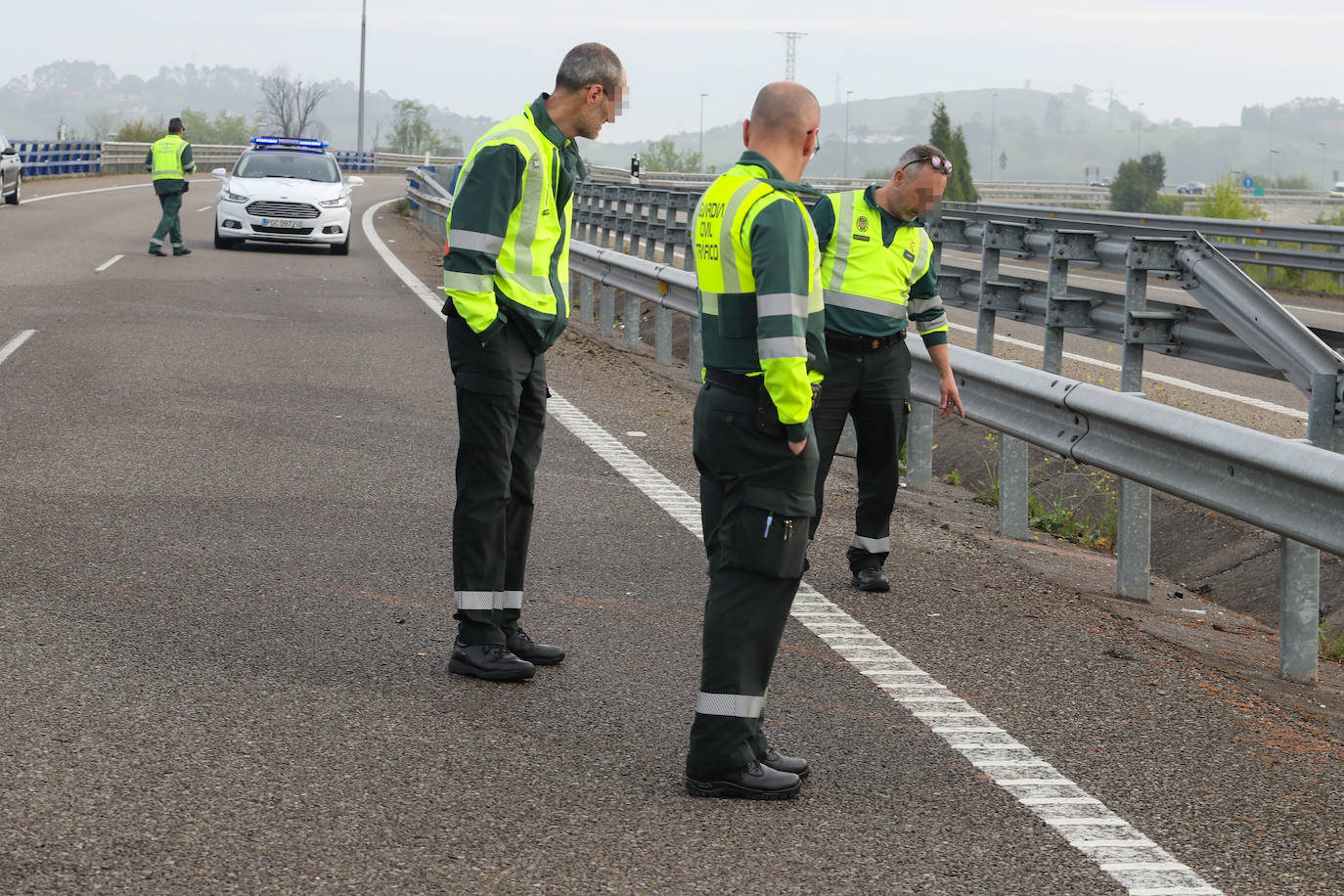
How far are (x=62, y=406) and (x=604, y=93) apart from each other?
251 inches

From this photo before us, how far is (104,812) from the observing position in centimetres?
383

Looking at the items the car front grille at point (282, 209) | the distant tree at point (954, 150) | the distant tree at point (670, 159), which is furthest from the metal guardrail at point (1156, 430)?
the distant tree at point (670, 159)

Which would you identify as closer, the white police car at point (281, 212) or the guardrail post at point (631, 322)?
the guardrail post at point (631, 322)

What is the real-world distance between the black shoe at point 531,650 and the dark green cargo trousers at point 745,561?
1.16 metres

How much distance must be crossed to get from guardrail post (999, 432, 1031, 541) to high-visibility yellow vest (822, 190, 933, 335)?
1.55 m

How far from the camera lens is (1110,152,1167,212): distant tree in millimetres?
84375

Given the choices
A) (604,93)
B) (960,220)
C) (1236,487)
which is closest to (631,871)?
(604,93)

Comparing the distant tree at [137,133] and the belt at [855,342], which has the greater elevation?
the distant tree at [137,133]

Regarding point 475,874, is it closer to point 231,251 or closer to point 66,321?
point 66,321

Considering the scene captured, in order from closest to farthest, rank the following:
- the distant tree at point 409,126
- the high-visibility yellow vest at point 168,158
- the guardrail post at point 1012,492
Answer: the guardrail post at point 1012,492 → the high-visibility yellow vest at point 168,158 → the distant tree at point 409,126

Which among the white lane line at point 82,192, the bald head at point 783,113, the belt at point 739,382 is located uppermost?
the white lane line at point 82,192

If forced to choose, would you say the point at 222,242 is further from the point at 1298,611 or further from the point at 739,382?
the point at 739,382

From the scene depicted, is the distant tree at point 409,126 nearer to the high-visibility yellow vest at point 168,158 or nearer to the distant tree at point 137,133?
the distant tree at point 137,133

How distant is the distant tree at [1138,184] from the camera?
84.4 metres
